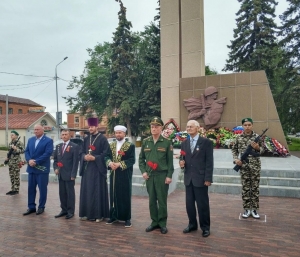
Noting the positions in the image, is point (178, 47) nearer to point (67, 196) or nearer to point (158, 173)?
point (67, 196)

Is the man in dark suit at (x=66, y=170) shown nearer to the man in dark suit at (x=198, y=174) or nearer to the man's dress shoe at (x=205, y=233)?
the man in dark suit at (x=198, y=174)

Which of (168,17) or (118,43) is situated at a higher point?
(118,43)

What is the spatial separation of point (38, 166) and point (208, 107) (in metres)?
8.10

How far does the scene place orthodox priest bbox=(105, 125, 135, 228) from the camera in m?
4.61

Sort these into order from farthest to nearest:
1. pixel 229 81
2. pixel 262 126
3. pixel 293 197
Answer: pixel 229 81
pixel 262 126
pixel 293 197

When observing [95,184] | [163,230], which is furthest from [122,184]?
[163,230]

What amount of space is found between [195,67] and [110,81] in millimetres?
12720

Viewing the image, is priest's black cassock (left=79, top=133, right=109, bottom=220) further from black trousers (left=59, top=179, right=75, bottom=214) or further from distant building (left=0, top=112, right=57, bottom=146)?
distant building (left=0, top=112, right=57, bottom=146)

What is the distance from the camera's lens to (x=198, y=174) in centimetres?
414

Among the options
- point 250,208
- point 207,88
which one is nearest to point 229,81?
point 207,88

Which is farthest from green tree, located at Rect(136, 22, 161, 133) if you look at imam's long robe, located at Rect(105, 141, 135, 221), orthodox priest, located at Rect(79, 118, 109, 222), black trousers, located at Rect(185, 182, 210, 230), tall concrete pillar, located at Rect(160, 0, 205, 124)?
black trousers, located at Rect(185, 182, 210, 230)

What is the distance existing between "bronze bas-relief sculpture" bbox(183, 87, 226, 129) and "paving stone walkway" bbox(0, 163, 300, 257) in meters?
6.40

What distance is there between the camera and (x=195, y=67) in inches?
532

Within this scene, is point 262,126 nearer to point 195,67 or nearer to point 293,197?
point 195,67
